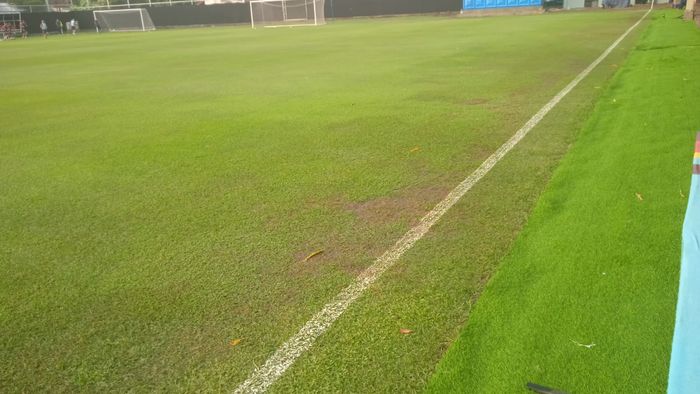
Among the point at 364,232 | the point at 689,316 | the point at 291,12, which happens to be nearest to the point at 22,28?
the point at 291,12

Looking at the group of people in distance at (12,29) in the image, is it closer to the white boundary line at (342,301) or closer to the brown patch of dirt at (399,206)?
the brown patch of dirt at (399,206)

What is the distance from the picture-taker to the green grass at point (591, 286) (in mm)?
2570

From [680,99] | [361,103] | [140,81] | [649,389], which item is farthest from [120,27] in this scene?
[649,389]

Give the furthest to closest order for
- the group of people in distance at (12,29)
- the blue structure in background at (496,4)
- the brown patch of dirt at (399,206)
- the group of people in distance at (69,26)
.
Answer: the group of people in distance at (69,26) → the group of people in distance at (12,29) → the blue structure in background at (496,4) → the brown patch of dirt at (399,206)

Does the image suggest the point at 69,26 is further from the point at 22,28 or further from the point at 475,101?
the point at 475,101

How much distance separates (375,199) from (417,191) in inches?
17.2

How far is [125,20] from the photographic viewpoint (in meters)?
53.6

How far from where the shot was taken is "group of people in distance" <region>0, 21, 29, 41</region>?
1922 inches

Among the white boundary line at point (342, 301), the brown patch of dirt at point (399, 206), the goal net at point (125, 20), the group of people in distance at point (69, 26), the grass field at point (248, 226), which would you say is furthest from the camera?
the group of people in distance at point (69, 26)

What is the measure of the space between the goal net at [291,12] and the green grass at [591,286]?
42.2 metres

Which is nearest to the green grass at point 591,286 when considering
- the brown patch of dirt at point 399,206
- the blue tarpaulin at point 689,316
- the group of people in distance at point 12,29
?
the blue tarpaulin at point 689,316

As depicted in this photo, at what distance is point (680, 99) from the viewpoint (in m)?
8.23

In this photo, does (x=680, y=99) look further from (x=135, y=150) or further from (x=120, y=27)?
(x=120, y=27)

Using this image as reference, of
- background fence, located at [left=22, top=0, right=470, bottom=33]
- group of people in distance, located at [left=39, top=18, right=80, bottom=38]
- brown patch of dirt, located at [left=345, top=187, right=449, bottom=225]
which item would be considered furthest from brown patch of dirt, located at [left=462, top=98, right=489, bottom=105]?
group of people in distance, located at [left=39, top=18, right=80, bottom=38]
